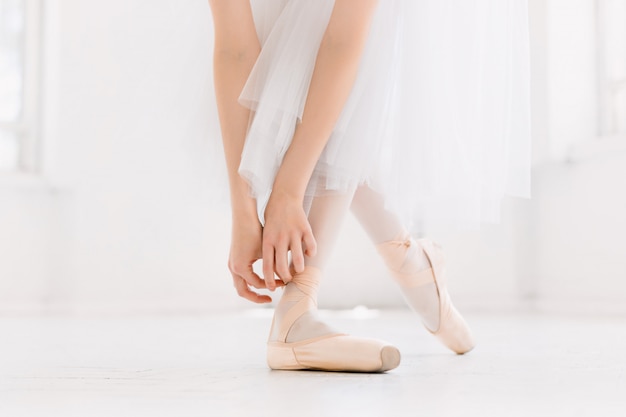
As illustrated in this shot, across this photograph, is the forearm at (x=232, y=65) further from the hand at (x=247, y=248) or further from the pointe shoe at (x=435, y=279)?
the pointe shoe at (x=435, y=279)

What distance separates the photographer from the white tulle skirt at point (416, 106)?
1.05 metres

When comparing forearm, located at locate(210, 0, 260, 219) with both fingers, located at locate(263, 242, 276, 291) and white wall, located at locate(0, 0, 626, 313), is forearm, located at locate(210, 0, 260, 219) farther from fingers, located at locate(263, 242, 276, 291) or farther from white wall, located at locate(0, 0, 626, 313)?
white wall, located at locate(0, 0, 626, 313)

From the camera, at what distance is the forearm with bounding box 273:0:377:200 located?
1.01m

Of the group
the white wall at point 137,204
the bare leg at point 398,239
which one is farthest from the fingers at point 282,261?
the white wall at point 137,204

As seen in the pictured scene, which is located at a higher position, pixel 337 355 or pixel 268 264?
pixel 268 264

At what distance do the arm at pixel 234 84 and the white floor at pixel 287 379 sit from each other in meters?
0.19

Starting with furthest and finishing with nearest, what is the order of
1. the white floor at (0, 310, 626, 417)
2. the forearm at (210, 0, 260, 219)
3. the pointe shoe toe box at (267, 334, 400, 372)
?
the forearm at (210, 0, 260, 219)
the pointe shoe toe box at (267, 334, 400, 372)
the white floor at (0, 310, 626, 417)

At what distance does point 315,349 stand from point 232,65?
0.40 metres

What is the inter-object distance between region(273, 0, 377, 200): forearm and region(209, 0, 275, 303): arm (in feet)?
0.23

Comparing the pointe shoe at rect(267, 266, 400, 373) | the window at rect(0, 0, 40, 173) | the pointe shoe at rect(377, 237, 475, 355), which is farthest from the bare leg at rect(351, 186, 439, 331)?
the window at rect(0, 0, 40, 173)

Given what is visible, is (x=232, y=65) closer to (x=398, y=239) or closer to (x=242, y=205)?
(x=242, y=205)

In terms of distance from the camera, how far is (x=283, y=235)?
3.19 ft

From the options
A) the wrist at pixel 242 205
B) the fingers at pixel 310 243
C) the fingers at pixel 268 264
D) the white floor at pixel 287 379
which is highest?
the wrist at pixel 242 205

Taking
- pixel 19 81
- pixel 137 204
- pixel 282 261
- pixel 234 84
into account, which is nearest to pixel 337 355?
pixel 282 261
